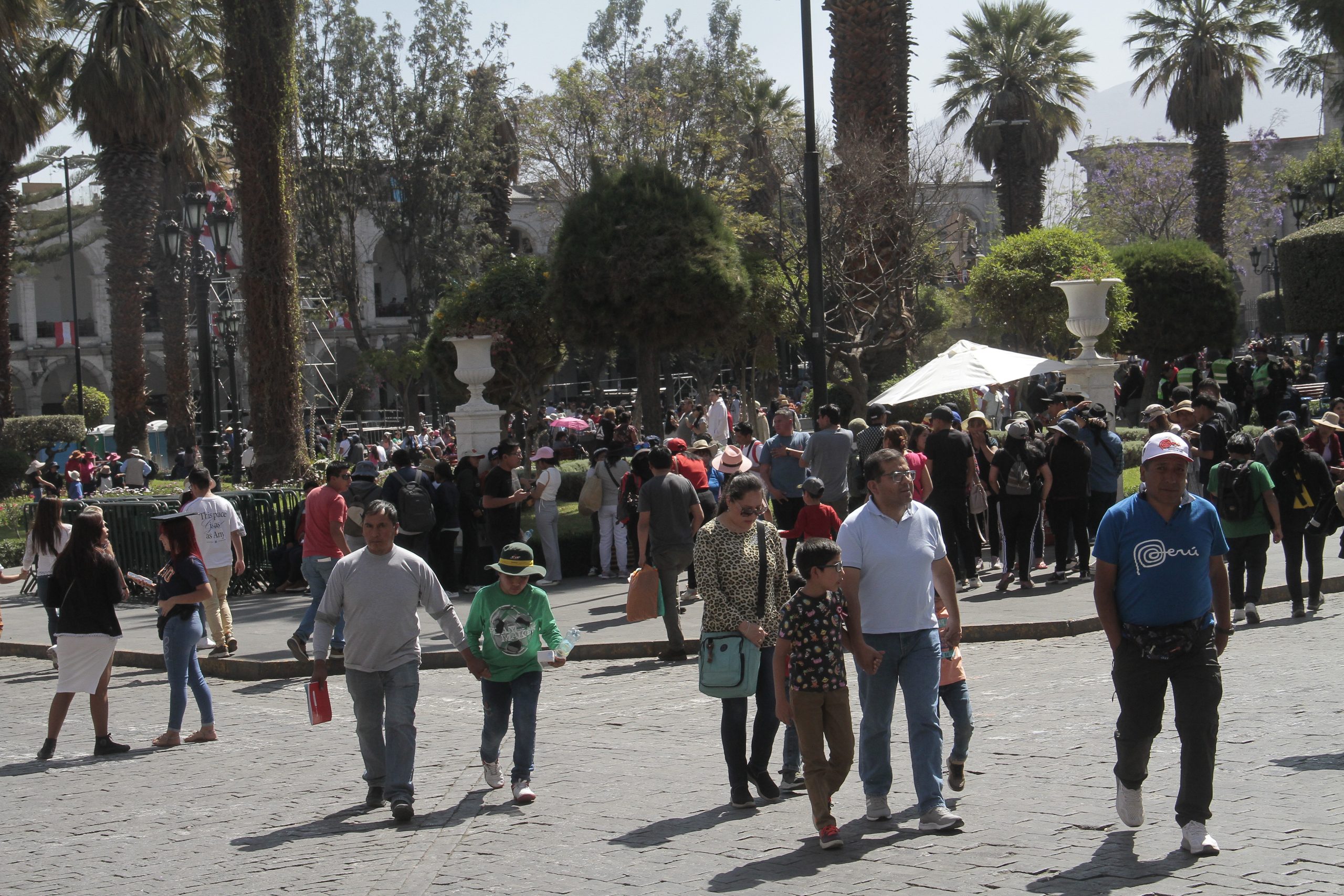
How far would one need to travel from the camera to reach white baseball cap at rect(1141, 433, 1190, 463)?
17.4 ft


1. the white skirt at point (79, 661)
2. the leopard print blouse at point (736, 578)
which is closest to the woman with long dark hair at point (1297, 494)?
the leopard print blouse at point (736, 578)

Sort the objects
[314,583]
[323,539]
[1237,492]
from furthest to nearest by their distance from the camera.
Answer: [314,583] < [323,539] < [1237,492]

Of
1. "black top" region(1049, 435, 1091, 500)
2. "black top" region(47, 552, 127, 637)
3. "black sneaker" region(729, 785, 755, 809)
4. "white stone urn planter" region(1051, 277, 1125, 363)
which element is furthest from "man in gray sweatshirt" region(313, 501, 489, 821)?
"white stone urn planter" region(1051, 277, 1125, 363)

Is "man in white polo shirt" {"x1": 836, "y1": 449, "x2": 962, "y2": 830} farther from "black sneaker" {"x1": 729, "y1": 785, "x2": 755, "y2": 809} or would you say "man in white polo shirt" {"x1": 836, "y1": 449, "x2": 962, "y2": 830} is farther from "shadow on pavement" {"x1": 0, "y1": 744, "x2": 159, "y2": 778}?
"shadow on pavement" {"x1": 0, "y1": 744, "x2": 159, "y2": 778}

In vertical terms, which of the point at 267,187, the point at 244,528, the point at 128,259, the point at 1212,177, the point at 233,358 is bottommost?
the point at 244,528

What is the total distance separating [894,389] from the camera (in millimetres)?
17359

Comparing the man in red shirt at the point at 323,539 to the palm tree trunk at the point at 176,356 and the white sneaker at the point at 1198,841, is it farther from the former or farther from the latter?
the palm tree trunk at the point at 176,356

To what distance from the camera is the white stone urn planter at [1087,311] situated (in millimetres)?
18328

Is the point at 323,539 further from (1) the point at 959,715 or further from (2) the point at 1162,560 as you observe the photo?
(2) the point at 1162,560

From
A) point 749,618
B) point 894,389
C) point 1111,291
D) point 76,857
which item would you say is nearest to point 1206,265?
point 1111,291

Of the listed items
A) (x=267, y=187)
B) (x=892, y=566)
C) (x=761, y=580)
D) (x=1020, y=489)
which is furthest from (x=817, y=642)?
(x=267, y=187)

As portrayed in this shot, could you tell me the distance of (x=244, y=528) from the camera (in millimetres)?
15844

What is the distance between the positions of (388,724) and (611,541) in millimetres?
8790

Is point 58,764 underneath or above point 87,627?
underneath
